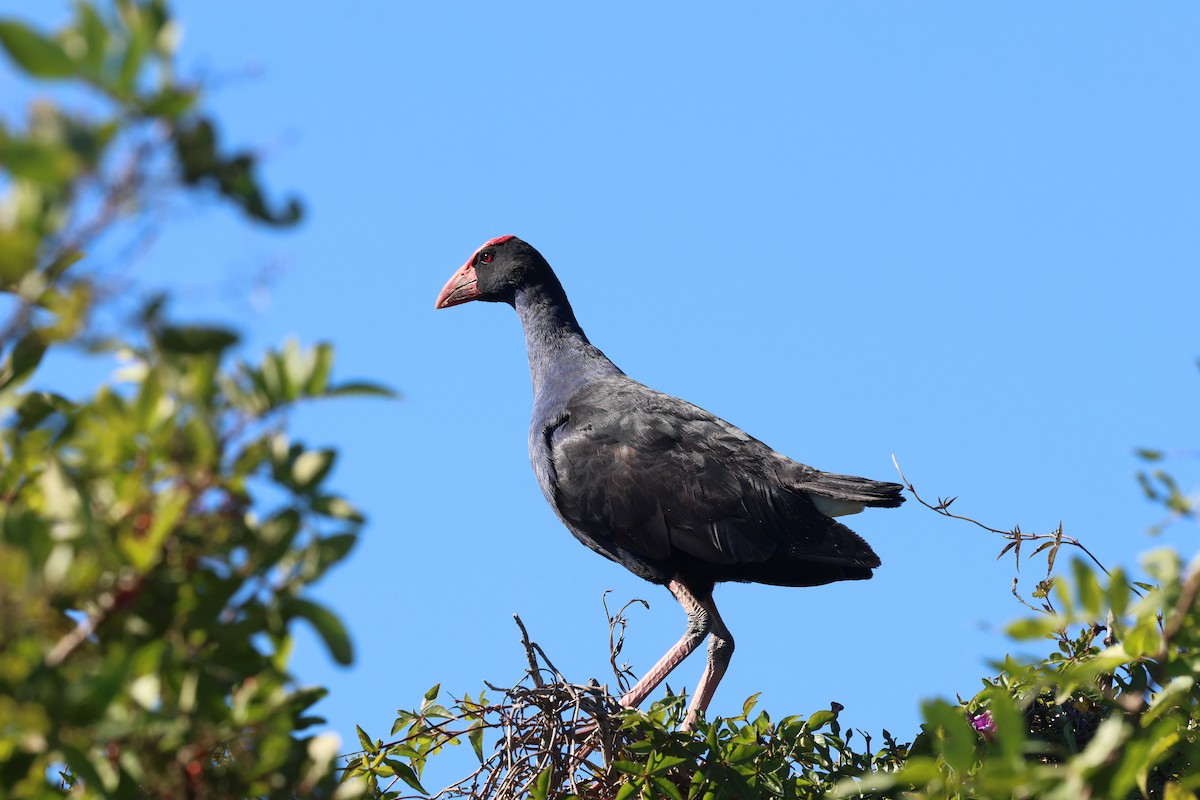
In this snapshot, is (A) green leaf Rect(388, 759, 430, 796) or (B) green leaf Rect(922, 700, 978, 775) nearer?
(B) green leaf Rect(922, 700, 978, 775)

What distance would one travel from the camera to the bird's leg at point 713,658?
553cm

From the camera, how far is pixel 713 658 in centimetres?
554

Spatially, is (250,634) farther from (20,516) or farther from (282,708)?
(20,516)

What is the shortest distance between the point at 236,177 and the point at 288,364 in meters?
0.25

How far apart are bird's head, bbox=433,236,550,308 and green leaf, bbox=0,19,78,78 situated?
18.5 ft

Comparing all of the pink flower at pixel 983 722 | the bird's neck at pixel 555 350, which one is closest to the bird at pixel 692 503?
the bird's neck at pixel 555 350

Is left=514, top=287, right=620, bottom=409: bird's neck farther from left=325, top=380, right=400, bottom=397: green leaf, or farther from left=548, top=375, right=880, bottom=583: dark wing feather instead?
left=325, top=380, right=400, bottom=397: green leaf

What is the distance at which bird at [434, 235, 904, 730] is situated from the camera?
17.8 feet

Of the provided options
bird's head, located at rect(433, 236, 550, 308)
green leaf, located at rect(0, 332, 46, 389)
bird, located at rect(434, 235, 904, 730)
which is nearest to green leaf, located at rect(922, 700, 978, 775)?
green leaf, located at rect(0, 332, 46, 389)

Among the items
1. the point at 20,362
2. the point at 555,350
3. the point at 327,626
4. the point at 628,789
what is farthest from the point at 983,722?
the point at 555,350

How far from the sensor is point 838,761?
362cm

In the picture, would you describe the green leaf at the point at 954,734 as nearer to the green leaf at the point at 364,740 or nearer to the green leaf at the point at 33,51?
the green leaf at the point at 33,51

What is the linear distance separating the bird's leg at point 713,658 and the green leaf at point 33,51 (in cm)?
462

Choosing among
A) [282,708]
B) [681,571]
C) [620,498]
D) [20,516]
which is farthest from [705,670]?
[20,516]
